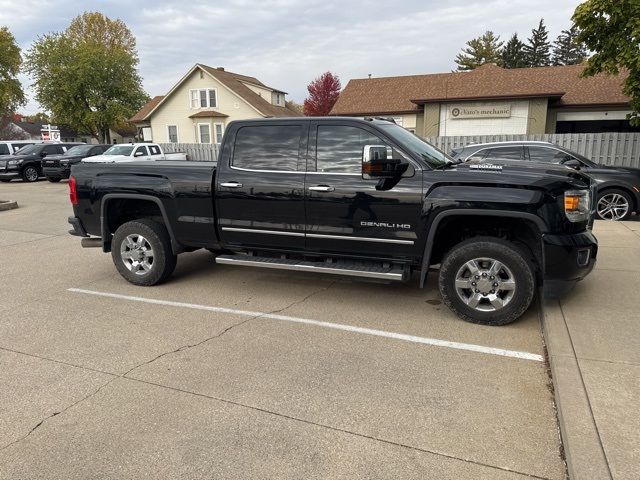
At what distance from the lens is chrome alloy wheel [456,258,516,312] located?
457 cm

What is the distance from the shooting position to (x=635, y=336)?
13.6 feet

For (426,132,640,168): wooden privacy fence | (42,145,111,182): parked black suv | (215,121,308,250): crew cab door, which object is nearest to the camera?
(215,121,308,250): crew cab door

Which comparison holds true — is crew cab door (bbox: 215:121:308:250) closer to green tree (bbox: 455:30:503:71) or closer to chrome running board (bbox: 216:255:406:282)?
chrome running board (bbox: 216:255:406:282)

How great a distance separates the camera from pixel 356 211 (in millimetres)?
4934

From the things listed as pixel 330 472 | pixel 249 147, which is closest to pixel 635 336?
pixel 330 472

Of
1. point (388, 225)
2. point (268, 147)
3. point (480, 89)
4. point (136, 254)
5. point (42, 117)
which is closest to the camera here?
point (388, 225)

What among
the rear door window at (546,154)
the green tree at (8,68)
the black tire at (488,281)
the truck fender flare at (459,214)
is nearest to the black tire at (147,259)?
the truck fender flare at (459,214)

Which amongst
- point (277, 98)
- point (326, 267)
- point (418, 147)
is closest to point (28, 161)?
point (326, 267)

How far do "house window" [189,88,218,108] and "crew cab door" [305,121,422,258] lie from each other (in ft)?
115

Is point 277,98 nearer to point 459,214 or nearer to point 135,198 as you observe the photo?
point 135,198

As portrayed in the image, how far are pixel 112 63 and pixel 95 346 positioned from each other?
1794 inches

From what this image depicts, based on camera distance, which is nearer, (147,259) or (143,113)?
(147,259)

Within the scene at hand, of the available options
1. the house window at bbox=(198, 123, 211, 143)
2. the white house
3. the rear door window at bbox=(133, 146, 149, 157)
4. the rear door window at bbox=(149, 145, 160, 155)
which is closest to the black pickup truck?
the rear door window at bbox=(133, 146, 149, 157)

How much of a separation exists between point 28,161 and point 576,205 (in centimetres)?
2522
